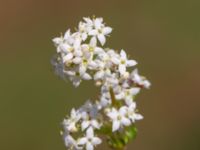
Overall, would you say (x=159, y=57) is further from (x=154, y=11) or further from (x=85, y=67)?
(x=85, y=67)

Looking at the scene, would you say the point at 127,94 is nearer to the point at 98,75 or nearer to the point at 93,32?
the point at 98,75

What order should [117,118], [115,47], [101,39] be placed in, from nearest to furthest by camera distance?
1. [117,118]
2. [101,39]
3. [115,47]

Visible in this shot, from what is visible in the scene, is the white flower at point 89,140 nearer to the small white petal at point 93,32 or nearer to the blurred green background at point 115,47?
the small white petal at point 93,32

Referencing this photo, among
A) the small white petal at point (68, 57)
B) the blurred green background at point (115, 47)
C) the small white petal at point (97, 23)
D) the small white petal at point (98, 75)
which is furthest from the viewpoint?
the blurred green background at point (115, 47)

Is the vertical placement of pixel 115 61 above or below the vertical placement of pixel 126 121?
above

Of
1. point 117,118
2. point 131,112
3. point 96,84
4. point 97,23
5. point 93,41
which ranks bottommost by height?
point 117,118

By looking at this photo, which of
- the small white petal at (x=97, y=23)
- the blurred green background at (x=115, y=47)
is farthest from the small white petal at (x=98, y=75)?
the blurred green background at (x=115, y=47)

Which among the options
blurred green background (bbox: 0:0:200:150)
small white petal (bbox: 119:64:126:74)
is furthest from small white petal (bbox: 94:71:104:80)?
blurred green background (bbox: 0:0:200:150)

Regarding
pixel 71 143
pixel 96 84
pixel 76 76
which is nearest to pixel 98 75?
pixel 96 84
